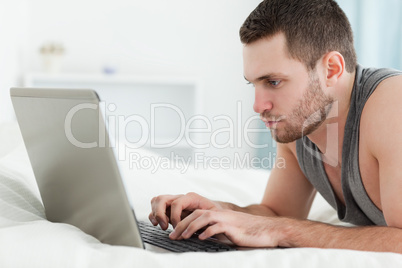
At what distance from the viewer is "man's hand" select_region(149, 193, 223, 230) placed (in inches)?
49.6

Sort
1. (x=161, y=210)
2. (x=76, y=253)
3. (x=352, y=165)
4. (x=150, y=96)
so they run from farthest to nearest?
(x=150, y=96)
(x=352, y=165)
(x=161, y=210)
(x=76, y=253)

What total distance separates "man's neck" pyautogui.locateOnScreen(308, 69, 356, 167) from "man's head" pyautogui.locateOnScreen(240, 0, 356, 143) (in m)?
0.01

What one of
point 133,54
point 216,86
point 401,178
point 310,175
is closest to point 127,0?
point 133,54

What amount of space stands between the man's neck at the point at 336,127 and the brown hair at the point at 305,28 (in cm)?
5

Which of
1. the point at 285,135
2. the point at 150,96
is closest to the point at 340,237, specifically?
the point at 285,135

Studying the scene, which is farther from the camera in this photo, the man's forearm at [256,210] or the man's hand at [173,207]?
the man's forearm at [256,210]

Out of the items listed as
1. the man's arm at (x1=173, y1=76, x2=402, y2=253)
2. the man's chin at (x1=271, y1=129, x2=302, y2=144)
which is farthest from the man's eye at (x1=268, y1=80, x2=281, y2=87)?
the man's arm at (x1=173, y1=76, x2=402, y2=253)

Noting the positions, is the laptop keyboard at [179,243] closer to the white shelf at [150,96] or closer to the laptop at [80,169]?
the laptop at [80,169]

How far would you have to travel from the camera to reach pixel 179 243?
1099 millimetres

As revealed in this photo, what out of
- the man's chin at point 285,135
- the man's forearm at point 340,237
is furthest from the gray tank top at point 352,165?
the man's forearm at point 340,237

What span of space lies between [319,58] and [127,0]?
11.1 ft

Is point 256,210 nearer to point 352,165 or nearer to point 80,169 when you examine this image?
point 352,165

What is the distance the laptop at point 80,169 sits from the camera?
2.91ft

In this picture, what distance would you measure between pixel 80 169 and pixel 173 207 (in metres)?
0.33
